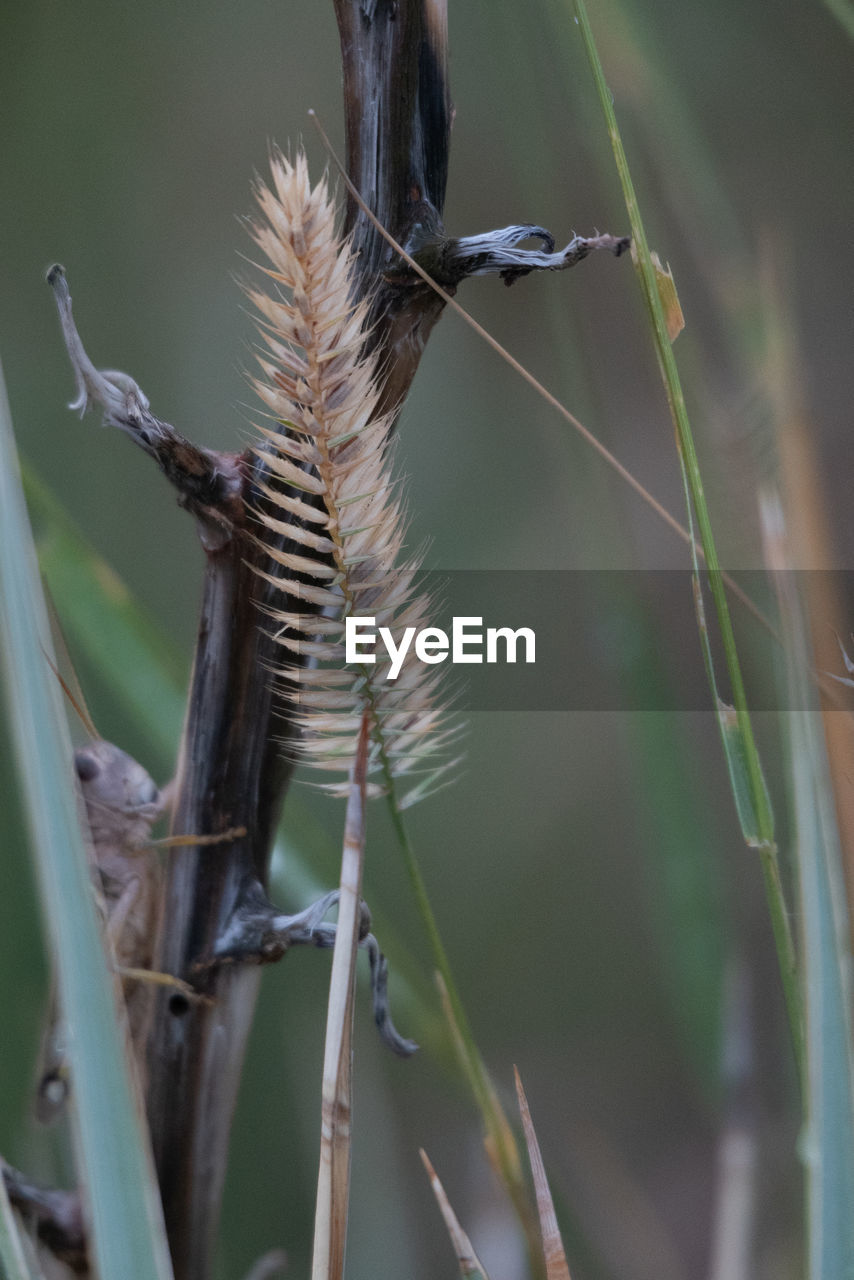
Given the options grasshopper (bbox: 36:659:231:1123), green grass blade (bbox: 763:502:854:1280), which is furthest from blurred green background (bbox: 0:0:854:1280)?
green grass blade (bbox: 763:502:854:1280)

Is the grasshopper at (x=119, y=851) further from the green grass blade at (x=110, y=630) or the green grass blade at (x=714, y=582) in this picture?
the green grass blade at (x=714, y=582)

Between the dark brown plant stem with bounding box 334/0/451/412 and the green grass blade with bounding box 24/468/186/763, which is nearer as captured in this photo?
the dark brown plant stem with bounding box 334/0/451/412

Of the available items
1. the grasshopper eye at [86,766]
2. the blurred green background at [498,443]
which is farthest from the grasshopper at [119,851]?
the blurred green background at [498,443]

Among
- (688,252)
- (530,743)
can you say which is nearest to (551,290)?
(688,252)

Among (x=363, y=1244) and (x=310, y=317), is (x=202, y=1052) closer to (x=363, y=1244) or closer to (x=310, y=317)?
(x=310, y=317)

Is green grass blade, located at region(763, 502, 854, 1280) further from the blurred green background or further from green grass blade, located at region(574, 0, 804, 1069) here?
the blurred green background

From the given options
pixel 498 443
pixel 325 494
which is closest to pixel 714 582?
pixel 325 494
